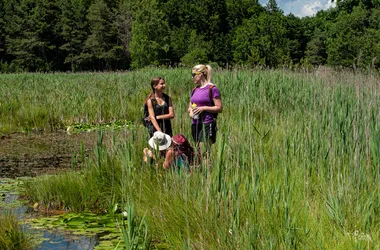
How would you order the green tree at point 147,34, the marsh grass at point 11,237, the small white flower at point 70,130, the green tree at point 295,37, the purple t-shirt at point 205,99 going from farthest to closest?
the green tree at point 295,37, the green tree at point 147,34, the small white flower at point 70,130, the purple t-shirt at point 205,99, the marsh grass at point 11,237

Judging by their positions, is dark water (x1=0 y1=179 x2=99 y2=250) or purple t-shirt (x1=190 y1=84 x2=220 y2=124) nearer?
dark water (x1=0 y1=179 x2=99 y2=250)

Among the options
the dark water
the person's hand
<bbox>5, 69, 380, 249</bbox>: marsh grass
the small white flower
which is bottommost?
the dark water

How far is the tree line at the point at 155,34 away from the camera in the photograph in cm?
3612

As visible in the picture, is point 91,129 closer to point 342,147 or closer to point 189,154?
point 189,154

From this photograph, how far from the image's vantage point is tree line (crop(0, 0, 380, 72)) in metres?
36.1

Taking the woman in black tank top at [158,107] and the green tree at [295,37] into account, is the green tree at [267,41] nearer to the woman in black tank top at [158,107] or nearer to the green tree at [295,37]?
the green tree at [295,37]

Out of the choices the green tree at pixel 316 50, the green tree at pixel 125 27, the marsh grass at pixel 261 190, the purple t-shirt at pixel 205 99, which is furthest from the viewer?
the green tree at pixel 316 50

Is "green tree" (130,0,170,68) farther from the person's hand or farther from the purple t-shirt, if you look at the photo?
the person's hand

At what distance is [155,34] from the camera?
44.1m

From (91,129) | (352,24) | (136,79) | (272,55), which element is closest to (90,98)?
(91,129)

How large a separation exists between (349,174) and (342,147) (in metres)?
0.34

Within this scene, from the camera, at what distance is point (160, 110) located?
5266 millimetres

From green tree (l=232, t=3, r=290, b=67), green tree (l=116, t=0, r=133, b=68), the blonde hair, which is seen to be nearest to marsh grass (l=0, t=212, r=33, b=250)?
the blonde hair

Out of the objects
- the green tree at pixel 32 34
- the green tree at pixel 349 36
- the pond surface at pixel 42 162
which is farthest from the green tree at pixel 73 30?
the pond surface at pixel 42 162
